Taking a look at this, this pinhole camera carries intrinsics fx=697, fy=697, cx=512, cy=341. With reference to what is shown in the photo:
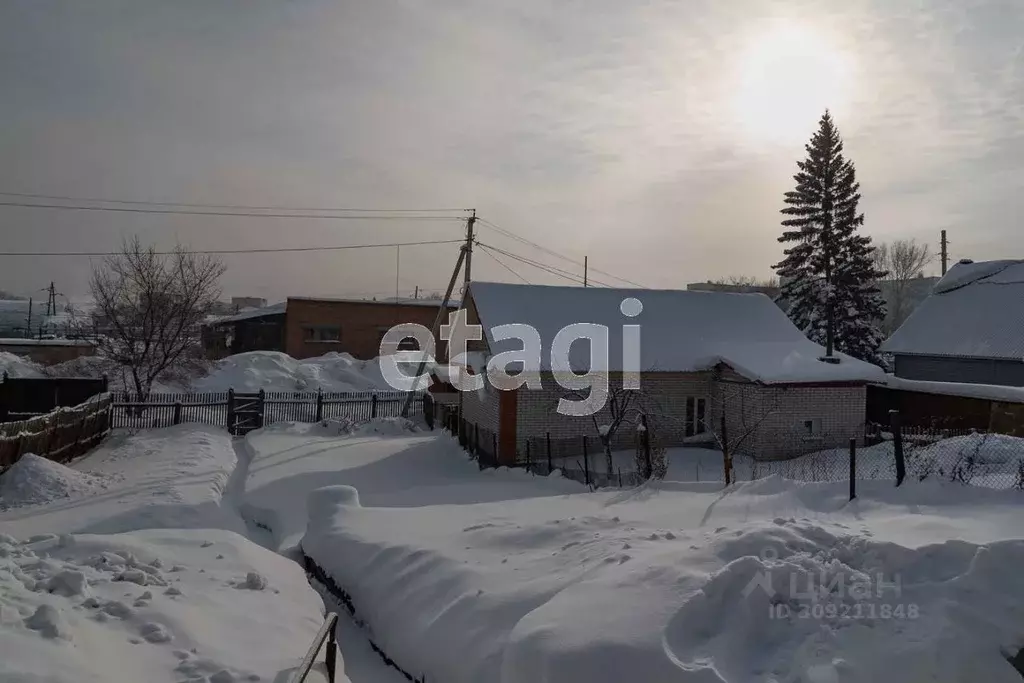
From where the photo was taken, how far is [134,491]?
539 inches

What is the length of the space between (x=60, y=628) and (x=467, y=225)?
24.1 m

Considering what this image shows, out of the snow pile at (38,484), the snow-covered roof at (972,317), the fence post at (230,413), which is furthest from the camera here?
the snow-covered roof at (972,317)

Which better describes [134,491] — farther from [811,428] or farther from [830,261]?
[830,261]

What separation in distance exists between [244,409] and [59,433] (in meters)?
7.01

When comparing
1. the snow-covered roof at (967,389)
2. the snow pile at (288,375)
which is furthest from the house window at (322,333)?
the snow-covered roof at (967,389)

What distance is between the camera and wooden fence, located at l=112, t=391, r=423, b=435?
22.1 meters

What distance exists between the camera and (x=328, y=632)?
5551mm

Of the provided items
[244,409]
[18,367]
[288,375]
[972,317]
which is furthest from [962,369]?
[18,367]

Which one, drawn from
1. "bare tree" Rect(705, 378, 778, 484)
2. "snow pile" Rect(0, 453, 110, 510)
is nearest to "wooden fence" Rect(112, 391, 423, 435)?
"snow pile" Rect(0, 453, 110, 510)

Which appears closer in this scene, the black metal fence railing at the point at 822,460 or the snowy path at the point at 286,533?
the snowy path at the point at 286,533

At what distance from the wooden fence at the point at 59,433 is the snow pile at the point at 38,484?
0.45 m

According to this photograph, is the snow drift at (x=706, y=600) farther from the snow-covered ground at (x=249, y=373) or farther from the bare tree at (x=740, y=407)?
the snow-covered ground at (x=249, y=373)

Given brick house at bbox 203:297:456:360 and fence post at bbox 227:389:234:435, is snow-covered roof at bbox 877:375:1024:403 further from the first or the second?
brick house at bbox 203:297:456:360

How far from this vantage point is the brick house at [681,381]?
58.8 ft
